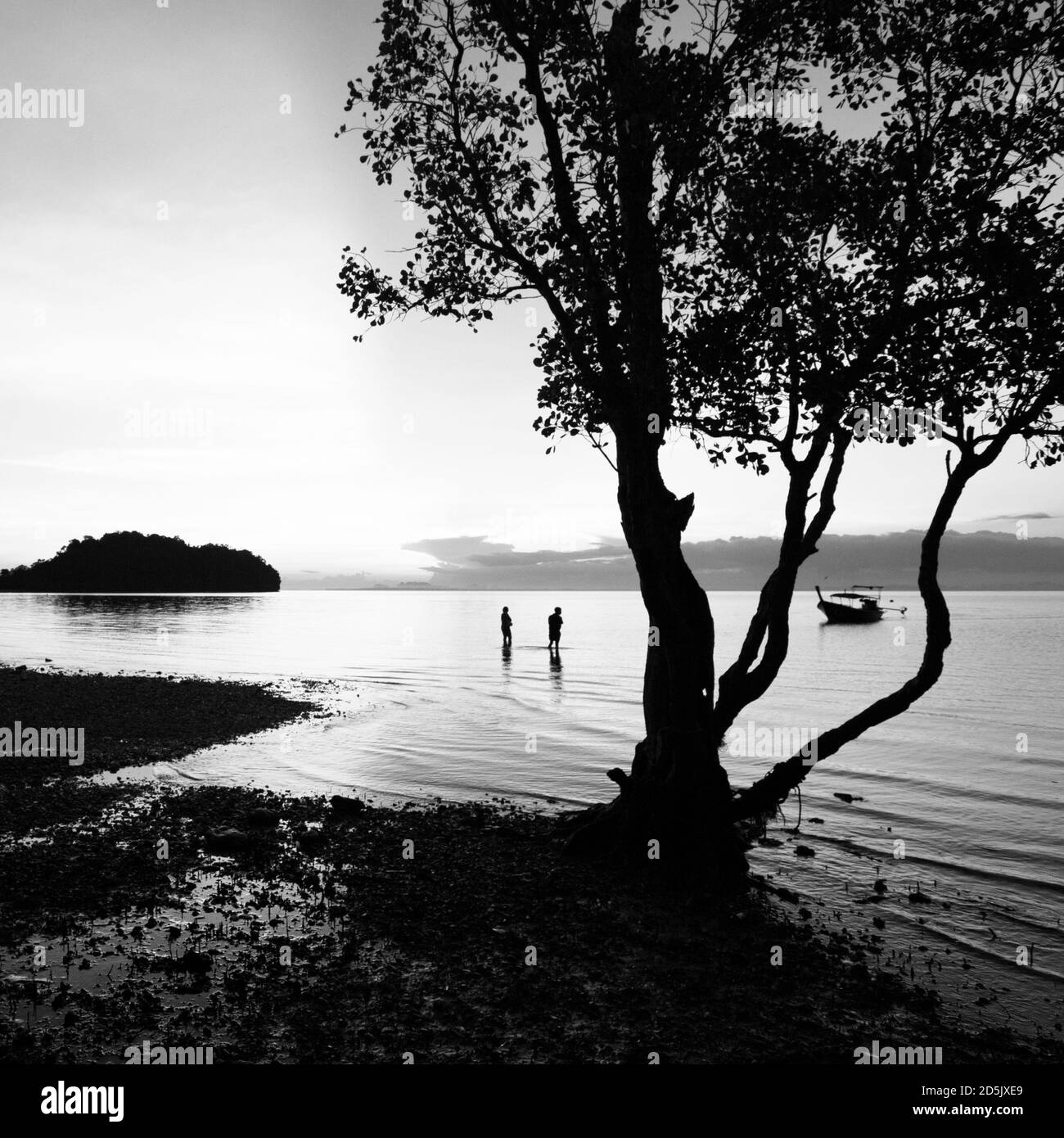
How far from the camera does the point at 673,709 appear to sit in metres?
13.4

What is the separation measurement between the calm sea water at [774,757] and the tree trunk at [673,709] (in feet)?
6.96

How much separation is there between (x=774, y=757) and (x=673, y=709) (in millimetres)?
15595

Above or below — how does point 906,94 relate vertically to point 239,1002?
above

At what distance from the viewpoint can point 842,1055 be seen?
7.93 m

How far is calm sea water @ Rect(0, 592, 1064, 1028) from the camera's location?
589 inches

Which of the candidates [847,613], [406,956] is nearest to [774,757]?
[406,956]

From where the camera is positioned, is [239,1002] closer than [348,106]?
Yes

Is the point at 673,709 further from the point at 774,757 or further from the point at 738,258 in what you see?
the point at 774,757

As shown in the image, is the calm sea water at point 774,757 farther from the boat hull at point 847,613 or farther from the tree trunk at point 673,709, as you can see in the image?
the boat hull at point 847,613

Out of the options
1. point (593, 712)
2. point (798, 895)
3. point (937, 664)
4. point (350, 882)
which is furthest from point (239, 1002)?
point (593, 712)

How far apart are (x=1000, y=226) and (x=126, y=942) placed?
15973 mm

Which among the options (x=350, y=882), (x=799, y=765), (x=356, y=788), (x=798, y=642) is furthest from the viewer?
(x=798, y=642)
